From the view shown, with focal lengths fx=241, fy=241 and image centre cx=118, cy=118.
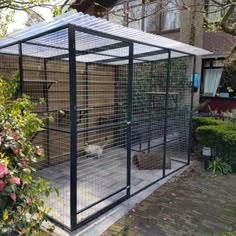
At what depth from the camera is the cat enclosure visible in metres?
2.89

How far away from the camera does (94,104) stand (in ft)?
19.0

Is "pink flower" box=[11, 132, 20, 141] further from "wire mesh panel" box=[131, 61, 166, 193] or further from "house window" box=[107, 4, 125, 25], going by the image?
"house window" box=[107, 4, 125, 25]

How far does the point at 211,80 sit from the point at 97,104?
5898 mm

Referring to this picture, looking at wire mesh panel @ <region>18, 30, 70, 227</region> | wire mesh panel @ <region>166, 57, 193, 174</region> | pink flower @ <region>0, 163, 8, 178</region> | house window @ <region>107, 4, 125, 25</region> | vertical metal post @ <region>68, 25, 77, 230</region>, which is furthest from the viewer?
house window @ <region>107, 4, 125, 25</region>

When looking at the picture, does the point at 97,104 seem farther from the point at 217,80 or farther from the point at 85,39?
the point at 217,80

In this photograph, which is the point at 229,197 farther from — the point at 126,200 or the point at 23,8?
the point at 23,8

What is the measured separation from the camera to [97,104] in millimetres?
5871

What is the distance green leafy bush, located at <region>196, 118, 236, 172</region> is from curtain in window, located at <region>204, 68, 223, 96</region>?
479 centimetres

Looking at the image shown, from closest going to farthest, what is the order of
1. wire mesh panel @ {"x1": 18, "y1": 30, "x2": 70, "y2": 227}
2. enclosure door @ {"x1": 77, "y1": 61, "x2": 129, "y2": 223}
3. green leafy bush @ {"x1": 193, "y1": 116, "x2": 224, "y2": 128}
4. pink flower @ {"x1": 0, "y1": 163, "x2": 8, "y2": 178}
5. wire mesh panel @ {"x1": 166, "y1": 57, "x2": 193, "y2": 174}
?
pink flower @ {"x1": 0, "y1": 163, "x2": 8, "y2": 178}, enclosure door @ {"x1": 77, "y1": 61, "x2": 129, "y2": 223}, wire mesh panel @ {"x1": 18, "y1": 30, "x2": 70, "y2": 227}, wire mesh panel @ {"x1": 166, "y1": 57, "x2": 193, "y2": 174}, green leafy bush @ {"x1": 193, "y1": 116, "x2": 224, "y2": 128}

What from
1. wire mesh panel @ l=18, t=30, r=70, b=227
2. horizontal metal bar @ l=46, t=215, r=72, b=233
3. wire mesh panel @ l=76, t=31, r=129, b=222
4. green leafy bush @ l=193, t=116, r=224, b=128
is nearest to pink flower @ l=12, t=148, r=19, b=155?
wire mesh panel @ l=76, t=31, r=129, b=222

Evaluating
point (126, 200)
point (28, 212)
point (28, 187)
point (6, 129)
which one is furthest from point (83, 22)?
point (126, 200)

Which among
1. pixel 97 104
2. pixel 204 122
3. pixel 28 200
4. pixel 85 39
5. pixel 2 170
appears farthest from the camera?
pixel 97 104

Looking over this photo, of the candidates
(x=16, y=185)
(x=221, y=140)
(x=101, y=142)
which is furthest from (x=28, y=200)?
(x=221, y=140)

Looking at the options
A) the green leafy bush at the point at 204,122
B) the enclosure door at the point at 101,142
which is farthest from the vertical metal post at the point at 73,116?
the green leafy bush at the point at 204,122
